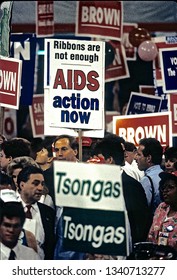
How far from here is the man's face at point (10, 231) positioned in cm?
634

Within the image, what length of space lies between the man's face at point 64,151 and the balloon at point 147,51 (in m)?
5.10

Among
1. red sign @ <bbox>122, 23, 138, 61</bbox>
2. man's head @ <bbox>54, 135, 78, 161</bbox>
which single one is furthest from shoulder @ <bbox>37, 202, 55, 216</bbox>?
red sign @ <bbox>122, 23, 138, 61</bbox>

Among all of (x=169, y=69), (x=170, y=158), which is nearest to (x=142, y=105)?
(x=169, y=69)

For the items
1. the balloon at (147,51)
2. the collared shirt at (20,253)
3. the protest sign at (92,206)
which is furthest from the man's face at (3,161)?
the balloon at (147,51)

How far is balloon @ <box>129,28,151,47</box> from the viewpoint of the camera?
12188 mm

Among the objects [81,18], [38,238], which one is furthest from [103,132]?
[81,18]

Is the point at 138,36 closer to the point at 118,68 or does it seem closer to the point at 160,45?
the point at 160,45

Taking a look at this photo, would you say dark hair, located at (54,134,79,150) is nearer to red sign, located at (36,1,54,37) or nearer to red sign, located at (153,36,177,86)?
red sign, located at (153,36,177,86)

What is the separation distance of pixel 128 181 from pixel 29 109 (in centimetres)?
85

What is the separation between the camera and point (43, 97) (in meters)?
6.56

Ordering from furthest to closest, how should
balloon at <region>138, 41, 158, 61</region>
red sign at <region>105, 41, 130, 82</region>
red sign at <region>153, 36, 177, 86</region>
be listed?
balloon at <region>138, 41, 158, 61</region> → red sign at <region>105, 41, 130, 82</region> → red sign at <region>153, 36, 177, 86</region>

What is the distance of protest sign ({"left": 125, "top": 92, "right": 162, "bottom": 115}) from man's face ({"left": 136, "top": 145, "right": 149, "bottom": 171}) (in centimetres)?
38

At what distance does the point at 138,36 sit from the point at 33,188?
6195 mm

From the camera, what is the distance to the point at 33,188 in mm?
6508
